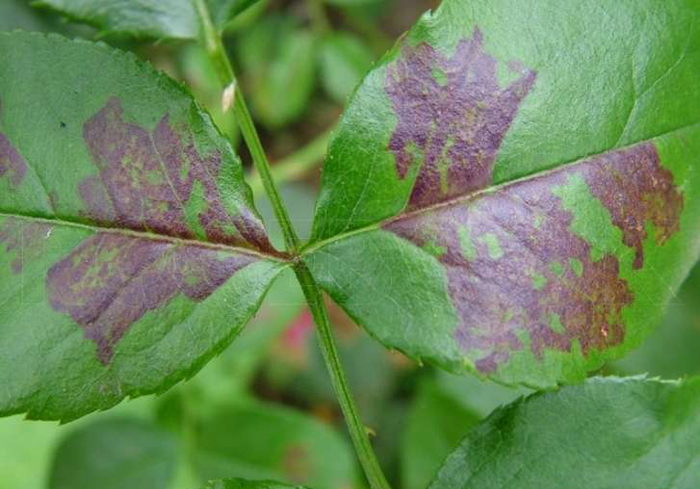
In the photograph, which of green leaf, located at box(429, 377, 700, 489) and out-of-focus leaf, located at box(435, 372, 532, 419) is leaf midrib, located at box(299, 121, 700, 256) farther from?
out-of-focus leaf, located at box(435, 372, 532, 419)

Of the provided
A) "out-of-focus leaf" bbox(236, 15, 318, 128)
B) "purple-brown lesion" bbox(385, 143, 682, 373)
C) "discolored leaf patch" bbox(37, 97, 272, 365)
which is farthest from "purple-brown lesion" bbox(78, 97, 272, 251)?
"out-of-focus leaf" bbox(236, 15, 318, 128)

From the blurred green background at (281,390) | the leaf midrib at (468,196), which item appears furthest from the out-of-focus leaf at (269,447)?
the leaf midrib at (468,196)

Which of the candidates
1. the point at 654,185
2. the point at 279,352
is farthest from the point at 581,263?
the point at 279,352

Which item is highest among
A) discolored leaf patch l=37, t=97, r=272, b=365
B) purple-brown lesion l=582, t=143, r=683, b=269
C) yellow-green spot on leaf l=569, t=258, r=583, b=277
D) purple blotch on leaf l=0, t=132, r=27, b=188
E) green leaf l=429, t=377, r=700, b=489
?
purple blotch on leaf l=0, t=132, r=27, b=188

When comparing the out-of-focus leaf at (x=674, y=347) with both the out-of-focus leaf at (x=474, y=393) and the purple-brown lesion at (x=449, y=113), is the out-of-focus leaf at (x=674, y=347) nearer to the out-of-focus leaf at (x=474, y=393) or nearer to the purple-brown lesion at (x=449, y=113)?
the out-of-focus leaf at (x=474, y=393)

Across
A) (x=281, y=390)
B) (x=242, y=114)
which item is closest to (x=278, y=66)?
(x=281, y=390)

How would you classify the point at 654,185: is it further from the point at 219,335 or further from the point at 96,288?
the point at 96,288
